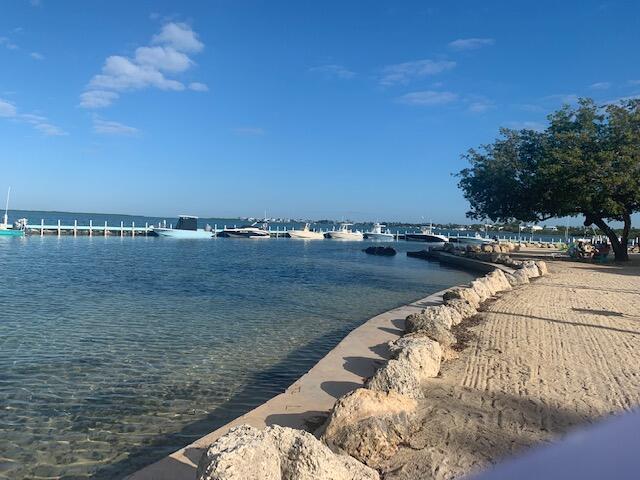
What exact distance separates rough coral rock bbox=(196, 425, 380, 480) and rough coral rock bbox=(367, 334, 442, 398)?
5.88ft

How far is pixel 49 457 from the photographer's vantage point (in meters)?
5.20

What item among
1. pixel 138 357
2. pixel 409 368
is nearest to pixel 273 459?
pixel 409 368

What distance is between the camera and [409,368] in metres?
5.95

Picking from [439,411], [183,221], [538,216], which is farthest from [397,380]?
[183,221]

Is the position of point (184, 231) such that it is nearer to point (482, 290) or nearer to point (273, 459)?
point (482, 290)

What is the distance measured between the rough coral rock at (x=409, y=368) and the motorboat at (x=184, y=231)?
57432mm

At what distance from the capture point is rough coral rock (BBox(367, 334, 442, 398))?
5.62 m

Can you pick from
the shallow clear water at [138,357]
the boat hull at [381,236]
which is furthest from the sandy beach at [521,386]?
the boat hull at [381,236]

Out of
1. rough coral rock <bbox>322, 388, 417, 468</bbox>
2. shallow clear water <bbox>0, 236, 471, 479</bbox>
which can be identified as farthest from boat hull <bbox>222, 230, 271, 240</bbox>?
rough coral rock <bbox>322, 388, 417, 468</bbox>

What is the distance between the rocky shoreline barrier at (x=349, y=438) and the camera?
3.26 meters

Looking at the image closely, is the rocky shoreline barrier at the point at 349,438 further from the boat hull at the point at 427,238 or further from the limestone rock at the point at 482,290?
the boat hull at the point at 427,238

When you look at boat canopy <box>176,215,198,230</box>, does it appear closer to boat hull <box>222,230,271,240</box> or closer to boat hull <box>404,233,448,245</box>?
boat hull <box>222,230,271,240</box>

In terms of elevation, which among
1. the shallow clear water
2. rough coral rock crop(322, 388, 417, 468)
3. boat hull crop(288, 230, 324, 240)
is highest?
boat hull crop(288, 230, 324, 240)

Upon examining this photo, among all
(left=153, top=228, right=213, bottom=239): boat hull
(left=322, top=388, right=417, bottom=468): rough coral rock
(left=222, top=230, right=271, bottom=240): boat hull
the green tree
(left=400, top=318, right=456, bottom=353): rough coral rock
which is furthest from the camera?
(left=222, top=230, right=271, bottom=240): boat hull
